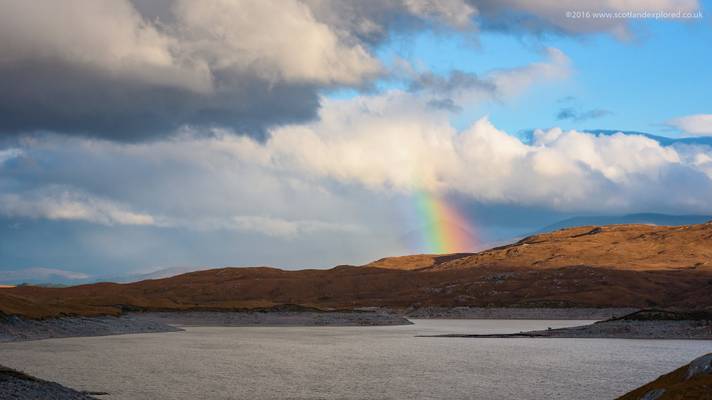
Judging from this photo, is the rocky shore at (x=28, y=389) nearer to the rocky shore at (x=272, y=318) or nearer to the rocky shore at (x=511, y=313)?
the rocky shore at (x=272, y=318)

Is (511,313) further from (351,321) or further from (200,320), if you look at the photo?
(200,320)

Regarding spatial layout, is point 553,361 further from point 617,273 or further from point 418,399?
point 617,273

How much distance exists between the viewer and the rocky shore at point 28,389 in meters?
29.9

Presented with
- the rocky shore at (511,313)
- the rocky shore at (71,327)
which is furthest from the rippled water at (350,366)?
the rocky shore at (511,313)

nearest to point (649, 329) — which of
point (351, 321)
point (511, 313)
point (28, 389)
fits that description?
point (351, 321)

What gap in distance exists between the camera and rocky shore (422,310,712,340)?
8812cm

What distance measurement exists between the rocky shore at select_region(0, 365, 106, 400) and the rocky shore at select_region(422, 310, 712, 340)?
219 ft

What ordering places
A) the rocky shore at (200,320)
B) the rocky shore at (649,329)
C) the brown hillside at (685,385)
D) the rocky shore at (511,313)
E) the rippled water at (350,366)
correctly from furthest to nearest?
1. the rocky shore at (511,313)
2. the rocky shore at (200,320)
3. the rocky shore at (649,329)
4. the rippled water at (350,366)
5. the brown hillside at (685,385)

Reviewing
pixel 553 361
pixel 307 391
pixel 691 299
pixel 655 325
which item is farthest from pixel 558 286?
pixel 307 391

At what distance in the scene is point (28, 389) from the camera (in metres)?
31.1

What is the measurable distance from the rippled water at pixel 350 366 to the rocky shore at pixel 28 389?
5720 millimetres

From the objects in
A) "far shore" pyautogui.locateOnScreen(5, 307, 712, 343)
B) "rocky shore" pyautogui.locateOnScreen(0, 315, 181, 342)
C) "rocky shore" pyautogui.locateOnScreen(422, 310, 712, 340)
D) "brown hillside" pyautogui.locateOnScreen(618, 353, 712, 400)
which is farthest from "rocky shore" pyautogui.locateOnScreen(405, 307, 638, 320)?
"brown hillside" pyautogui.locateOnScreen(618, 353, 712, 400)

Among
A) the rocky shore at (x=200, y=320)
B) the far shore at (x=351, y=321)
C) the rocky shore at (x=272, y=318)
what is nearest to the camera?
the far shore at (x=351, y=321)

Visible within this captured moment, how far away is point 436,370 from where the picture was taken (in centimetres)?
5506
